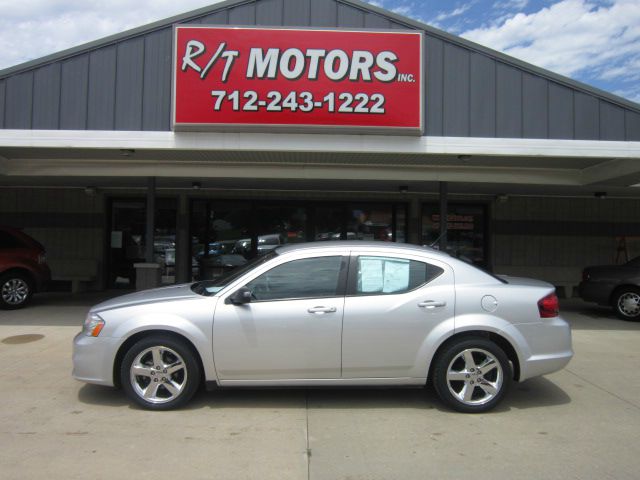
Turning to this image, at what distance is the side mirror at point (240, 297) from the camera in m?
4.68

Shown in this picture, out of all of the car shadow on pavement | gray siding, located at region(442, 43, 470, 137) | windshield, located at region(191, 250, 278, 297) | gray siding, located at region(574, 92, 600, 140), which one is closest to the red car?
the car shadow on pavement

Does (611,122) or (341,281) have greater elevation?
(611,122)

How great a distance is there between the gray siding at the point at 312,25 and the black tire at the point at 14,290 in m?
3.64

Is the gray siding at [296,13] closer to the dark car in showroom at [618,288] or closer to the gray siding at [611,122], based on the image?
the gray siding at [611,122]

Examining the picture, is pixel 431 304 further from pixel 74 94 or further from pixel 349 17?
pixel 74 94

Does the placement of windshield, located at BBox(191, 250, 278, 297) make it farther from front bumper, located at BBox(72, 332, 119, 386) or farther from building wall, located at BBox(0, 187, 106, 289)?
building wall, located at BBox(0, 187, 106, 289)

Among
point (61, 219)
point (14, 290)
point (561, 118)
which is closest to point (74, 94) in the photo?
point (14, 290)

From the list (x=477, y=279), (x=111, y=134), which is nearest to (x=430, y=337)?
(x=477, y=279)

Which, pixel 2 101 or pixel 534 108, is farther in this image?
pixel 534 108

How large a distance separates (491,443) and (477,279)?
4.93 feet

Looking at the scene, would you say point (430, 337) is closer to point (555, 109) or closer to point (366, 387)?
point (366, 387)

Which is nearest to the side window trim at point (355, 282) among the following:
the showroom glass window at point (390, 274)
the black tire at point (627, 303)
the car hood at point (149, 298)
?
the showroom glass window at point (390, 274)

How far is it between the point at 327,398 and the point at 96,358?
2.21m

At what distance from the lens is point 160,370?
472cm
